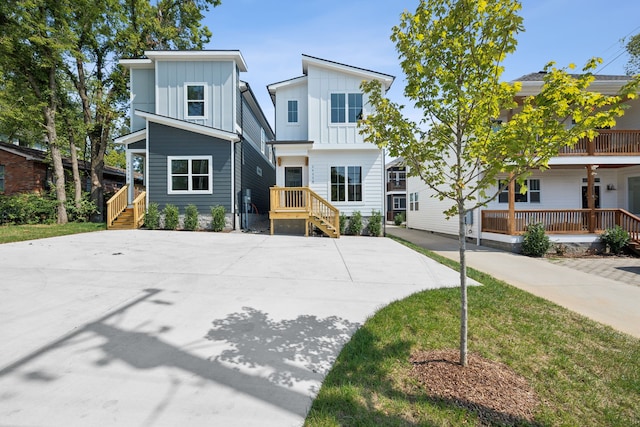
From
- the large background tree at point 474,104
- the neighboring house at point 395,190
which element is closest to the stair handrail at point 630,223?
the large background tree at point 474,104

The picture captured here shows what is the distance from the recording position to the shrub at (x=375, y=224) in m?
12.8

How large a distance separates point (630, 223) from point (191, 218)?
16855 millimetres

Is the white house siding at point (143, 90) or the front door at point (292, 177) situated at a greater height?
the white house siding at point (143, 90)

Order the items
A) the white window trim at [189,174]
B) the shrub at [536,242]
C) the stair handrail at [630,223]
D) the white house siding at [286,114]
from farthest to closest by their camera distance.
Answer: the white house siding at [286,114]
the white window trim at [189,174]
the stair handrail at [630,223]
the shrub at [536,242]

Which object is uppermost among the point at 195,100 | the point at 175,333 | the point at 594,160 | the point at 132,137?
the point at 195,100

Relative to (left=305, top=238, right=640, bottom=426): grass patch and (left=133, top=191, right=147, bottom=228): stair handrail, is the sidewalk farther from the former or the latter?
(left=133, top=191, right=147, bottom=228): stair handrail

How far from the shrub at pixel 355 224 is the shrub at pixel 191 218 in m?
6.64

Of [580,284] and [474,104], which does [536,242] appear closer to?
[580,284]

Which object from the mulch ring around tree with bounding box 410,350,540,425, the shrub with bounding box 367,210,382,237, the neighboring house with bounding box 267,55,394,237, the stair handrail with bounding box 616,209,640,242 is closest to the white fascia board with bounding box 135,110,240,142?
the neighboring house with bounding box 267,55,394,237

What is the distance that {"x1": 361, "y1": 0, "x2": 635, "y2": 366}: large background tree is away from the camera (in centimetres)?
238

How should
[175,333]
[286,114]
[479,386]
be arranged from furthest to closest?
[286,114], [175,333], [479,386]

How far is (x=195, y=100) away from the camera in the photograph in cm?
1362

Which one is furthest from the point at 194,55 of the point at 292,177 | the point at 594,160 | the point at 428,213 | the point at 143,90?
the point at 594,160

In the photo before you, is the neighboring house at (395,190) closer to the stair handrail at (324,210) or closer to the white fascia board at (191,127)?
the stair handrail at (324,210)
